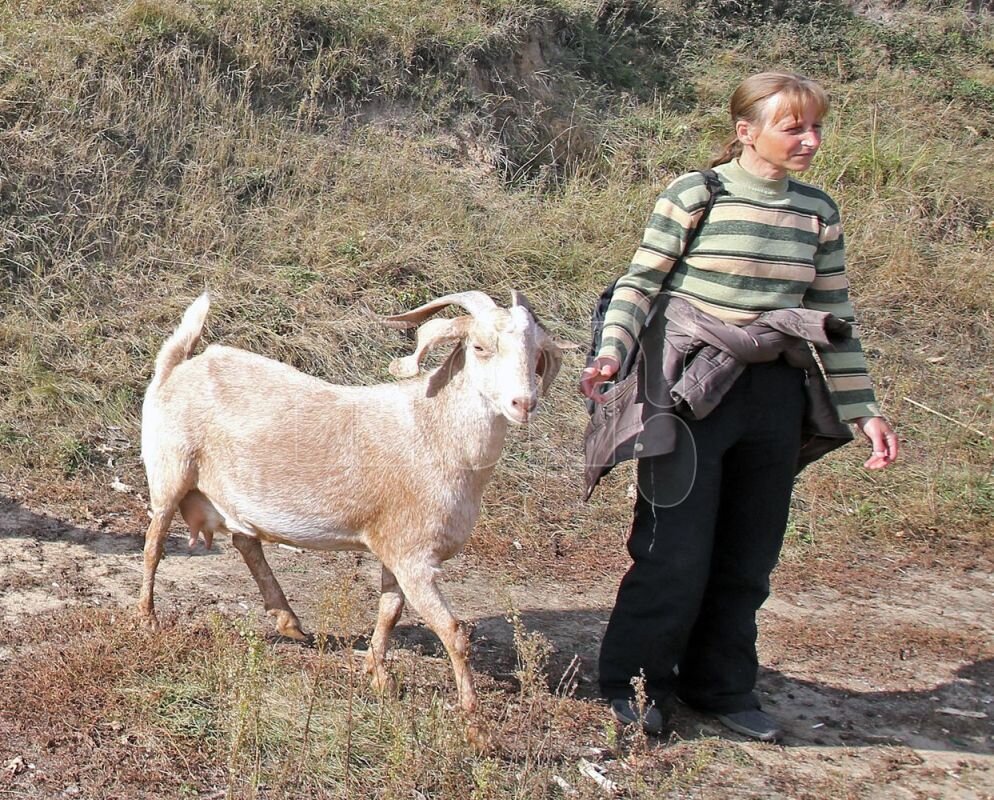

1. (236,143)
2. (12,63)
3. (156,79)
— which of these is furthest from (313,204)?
(12,63)

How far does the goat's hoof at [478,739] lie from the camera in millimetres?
3867

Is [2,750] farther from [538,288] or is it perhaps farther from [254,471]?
[538,288]

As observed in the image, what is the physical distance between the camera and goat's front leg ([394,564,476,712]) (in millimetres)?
Answer: 4066

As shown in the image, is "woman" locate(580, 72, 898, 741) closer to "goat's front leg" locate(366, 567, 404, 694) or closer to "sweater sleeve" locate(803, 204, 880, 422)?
"sweater sleeve" locate(803, 204, 880, 422)

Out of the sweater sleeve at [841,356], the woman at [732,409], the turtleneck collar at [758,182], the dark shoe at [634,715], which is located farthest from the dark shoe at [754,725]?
the turtleneck collar at [758,182]

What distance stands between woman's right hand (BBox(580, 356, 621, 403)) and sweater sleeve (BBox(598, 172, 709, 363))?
6.5 inches

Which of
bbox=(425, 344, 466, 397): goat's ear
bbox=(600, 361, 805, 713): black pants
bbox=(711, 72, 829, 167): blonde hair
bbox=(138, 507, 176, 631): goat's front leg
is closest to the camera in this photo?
bbox=(711, 72, 829, 167): blonde hair

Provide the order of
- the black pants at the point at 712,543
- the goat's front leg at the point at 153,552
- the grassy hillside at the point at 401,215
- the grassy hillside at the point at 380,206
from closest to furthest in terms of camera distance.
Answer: the black pants at the point at 712,543
the goat's front leg at the point at 153,552
the grassy hillside at the point at 401,215
the grassy hillside at the point at 380,206

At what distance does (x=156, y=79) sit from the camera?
846cm

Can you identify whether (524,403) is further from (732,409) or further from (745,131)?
(745,131)

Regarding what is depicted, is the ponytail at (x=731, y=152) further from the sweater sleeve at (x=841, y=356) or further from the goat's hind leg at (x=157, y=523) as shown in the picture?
the goat's hind leg at (x=157, y=523)

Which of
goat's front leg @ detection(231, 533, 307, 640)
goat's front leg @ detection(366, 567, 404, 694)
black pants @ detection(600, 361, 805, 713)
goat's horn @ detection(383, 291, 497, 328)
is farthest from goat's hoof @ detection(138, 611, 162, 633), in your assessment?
black pants @ detection(600, 361, 805, 713)

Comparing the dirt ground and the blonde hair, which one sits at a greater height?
the blonde hair

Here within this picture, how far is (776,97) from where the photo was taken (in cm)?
376
